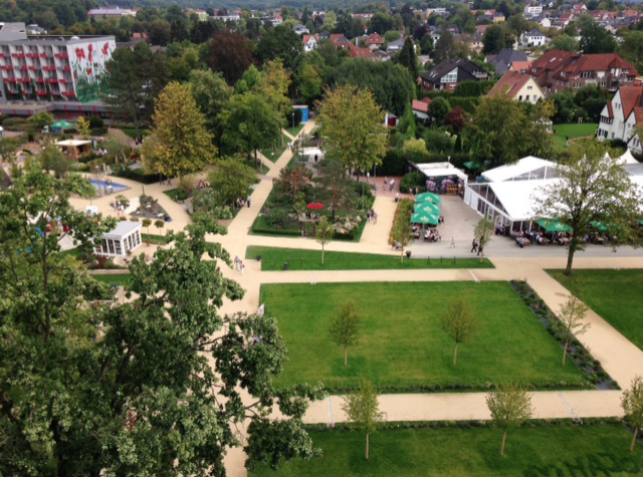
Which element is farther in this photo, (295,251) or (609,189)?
(295,251)

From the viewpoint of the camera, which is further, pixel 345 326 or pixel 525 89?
pixel 525 89

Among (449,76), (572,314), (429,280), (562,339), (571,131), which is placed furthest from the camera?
(449,76)

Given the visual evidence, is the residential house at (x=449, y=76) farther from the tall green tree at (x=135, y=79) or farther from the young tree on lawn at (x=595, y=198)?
the young tree on lawn at (x=595, y=198)

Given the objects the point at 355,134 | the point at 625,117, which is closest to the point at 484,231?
the point at 355,134

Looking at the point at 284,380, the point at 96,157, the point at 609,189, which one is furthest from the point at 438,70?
the point at 284,380

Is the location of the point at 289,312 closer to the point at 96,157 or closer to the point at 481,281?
the point at 481,281

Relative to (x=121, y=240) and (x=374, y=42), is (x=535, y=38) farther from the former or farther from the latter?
(x=121, y=240)
